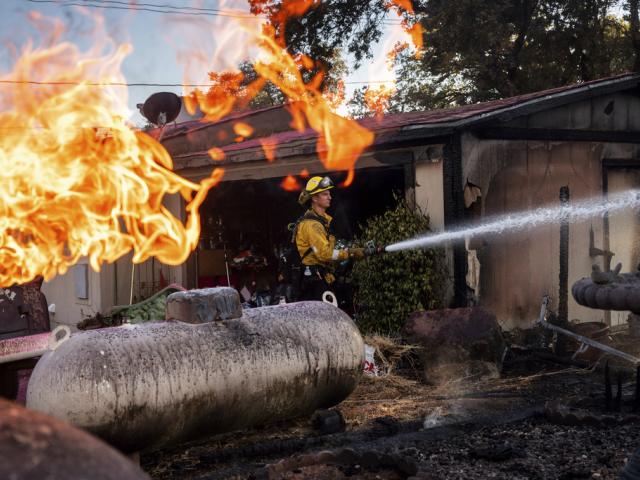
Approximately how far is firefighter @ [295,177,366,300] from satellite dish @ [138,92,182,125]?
6.11 m

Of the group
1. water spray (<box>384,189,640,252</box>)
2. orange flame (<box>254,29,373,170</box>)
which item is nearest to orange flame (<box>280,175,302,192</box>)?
orange flame (<box>254,29,373,170</box>)

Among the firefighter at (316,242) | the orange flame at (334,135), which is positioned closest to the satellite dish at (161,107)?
the orange flame at (334,135)

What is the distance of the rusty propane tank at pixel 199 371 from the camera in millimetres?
4609

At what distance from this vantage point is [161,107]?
43.3 ft

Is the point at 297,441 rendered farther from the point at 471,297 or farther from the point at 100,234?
the point at 100,234

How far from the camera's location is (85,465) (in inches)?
40.3

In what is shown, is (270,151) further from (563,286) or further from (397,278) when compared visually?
(563,286)

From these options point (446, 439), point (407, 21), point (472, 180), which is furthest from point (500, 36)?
point (446, 439)

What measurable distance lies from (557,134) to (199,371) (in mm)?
7267

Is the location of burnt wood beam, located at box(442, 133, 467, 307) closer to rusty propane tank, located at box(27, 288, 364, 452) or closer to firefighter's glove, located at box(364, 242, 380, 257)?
firefighter's glove, located at box(364, 242, 380, 257)

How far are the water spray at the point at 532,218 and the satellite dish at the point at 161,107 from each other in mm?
6519

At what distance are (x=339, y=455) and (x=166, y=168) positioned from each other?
874 centimetres

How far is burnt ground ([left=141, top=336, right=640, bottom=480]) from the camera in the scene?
4.73 m

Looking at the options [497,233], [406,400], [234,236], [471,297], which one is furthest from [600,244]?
[234,236]
